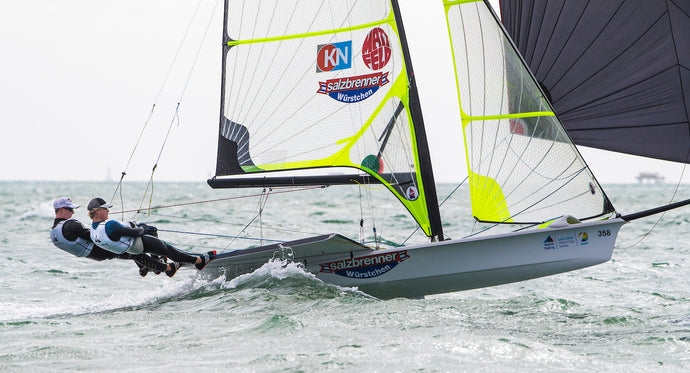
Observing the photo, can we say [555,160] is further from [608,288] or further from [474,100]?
[608,288]

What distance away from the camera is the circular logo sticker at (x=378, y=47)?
7227mm

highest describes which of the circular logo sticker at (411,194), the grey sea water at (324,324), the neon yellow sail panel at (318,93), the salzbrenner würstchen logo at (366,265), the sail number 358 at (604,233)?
Answer: the neon yellow sail panel at (318,93)

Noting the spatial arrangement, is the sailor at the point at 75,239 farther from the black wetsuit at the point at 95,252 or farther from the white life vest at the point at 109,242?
the white life vest at the point at 109,242

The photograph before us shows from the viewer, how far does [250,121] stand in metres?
7.67

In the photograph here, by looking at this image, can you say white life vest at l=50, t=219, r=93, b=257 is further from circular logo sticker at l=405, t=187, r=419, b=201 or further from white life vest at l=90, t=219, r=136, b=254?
circular logo sticker at l=405, t=187, r=419, b=201

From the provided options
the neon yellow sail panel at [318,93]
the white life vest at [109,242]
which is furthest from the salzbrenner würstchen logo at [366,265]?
the white life vest at [109,242]

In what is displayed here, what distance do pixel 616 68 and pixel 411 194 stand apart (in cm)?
221

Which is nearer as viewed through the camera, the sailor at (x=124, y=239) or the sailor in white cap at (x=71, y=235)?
the sailor at (x=124, y=239)

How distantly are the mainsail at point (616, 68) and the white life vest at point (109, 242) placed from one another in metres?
4.19

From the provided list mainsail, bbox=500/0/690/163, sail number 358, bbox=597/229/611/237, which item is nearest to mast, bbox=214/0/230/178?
mainsail, bbox=500/0/690/163

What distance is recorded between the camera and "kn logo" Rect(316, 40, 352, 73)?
732 cm

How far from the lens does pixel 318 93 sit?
7430 mm

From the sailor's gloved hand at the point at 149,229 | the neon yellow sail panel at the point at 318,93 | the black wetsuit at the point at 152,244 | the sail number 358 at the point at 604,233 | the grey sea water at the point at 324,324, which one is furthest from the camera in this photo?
the neon yellow sail panel at the point at 318,93

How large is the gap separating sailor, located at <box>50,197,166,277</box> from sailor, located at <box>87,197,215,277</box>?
122 mm
